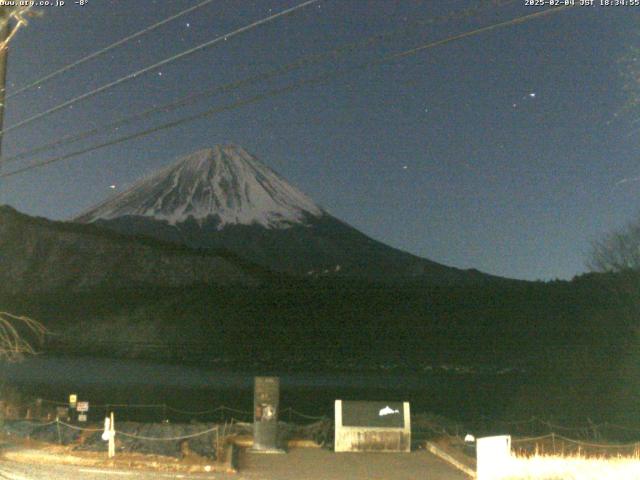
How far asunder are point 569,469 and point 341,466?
5991 millimetres

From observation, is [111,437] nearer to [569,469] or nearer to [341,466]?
[341,466]

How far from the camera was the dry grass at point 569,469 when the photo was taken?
1335 cm

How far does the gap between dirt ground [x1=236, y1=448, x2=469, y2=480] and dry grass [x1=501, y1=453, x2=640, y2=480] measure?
223 centimetres

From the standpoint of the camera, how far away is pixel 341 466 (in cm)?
1862

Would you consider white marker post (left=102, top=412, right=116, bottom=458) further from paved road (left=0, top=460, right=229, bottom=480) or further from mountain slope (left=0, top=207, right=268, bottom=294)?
mountain slope (left=0, top=207, right=268, bottom=294)

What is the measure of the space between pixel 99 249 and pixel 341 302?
2035 inches

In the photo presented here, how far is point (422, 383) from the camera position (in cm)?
6775

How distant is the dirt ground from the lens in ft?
56.3

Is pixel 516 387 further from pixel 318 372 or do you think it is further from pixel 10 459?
pixel 10 459

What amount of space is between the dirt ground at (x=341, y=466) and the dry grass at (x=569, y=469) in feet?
7.30

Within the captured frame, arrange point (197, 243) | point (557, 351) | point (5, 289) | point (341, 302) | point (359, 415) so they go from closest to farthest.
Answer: point (359, 415) < point (557, 351) < point (341, 302) < point (5, 289) < point (197, 243)

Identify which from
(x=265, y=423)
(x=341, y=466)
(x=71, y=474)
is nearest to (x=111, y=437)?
(x=71, y=474)

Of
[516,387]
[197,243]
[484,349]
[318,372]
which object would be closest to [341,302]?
[484,349]

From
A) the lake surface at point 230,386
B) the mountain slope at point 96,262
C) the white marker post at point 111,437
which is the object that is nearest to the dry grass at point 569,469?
the white marker post at point 111,437
